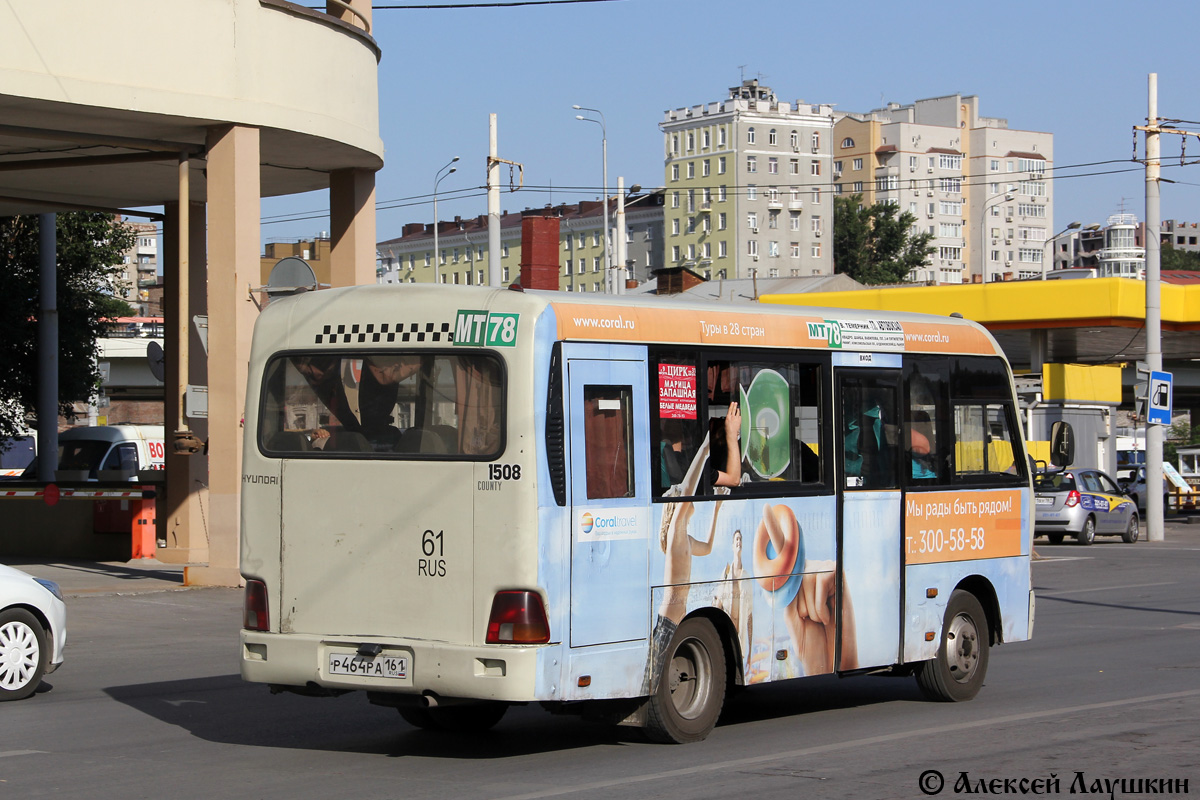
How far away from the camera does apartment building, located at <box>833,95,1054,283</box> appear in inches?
6294

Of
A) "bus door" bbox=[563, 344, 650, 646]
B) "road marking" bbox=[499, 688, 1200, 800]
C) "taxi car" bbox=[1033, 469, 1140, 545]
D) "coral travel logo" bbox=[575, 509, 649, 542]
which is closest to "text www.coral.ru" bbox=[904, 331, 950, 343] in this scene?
"road marking" bbox=[499, 688, 1200, 800]

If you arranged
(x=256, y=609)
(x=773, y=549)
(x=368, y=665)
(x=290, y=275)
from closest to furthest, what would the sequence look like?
1. (x=368, y=665)
2. (x=256, y=609)
3. (x=773, y=549)
4. (x=290, y=275)

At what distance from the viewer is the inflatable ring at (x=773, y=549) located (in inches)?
372

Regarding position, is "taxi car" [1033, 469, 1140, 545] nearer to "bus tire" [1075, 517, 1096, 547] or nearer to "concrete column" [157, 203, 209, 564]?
"bus tire" [1075, 517, 1096, 547]

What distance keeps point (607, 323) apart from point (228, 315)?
12.2 metres

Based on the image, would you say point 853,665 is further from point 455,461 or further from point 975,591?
point 455,461

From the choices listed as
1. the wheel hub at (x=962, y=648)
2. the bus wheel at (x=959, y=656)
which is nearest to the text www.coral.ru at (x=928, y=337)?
the bus wheel at (x=959, y=656)

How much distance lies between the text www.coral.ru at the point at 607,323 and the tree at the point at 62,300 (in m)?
28.3

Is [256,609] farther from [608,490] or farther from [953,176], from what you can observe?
[953,176]

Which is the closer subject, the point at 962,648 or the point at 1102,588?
the point at 962,648

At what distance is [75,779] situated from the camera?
8086 mm

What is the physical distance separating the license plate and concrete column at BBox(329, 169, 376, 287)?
46.8 feet

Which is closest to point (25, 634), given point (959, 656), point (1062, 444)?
point (959, 656)

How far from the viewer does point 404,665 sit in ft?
26.9
